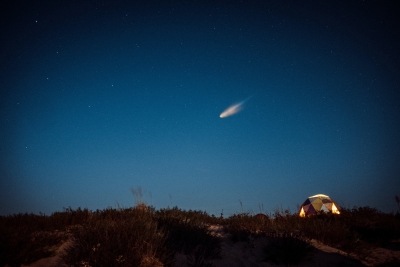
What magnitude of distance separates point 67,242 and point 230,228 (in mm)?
4286

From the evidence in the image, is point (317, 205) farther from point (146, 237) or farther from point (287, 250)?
point (146, 237)

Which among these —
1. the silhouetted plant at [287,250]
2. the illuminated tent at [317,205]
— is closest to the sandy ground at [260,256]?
the silhouetted plant at [287,250]

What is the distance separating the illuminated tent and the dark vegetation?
6.85 meters

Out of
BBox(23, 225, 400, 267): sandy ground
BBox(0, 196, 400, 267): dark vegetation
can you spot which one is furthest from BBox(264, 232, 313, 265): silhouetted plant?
BBox(23, 225, 400, 267): sandy ground

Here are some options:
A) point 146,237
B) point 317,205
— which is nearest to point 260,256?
point 146,237

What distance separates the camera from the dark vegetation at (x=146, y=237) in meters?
4.13

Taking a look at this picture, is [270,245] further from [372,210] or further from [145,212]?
[372,210]

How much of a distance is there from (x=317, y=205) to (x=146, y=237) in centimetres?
1461

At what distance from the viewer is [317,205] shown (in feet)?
51.6

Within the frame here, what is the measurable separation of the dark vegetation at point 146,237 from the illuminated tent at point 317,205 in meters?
6.85

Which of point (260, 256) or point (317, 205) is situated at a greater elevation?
point (317, 205)

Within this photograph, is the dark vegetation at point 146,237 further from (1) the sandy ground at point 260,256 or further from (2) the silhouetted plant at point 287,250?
(1) the sandy ground at point 260,256

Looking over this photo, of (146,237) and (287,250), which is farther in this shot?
(287,250)

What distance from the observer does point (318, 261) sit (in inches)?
219
